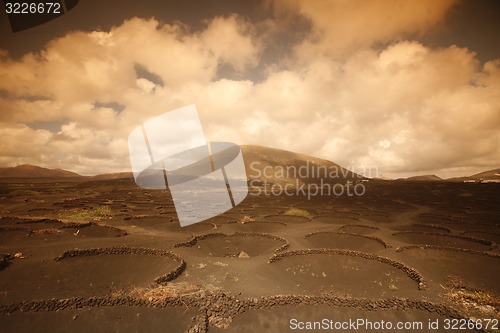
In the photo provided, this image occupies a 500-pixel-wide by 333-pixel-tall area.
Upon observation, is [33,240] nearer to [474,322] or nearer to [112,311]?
[112,311]

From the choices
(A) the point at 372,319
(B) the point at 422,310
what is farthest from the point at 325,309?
(B) the point at 422,310

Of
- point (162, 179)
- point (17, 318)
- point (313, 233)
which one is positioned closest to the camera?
point (17, 318)

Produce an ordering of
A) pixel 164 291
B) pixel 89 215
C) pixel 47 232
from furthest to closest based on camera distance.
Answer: pixel 89 215 → pixel 47 232 → pixel 164 291

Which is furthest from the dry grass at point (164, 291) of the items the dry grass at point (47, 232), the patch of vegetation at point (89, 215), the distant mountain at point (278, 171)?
the distant mountain at point (278, 171)

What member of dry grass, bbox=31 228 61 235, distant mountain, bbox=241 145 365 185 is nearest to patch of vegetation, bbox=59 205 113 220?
dry grass, bbox=31 228 61 235

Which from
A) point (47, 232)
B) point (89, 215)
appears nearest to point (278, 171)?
point (89, 215)

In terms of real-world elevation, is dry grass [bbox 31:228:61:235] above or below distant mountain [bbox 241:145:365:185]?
below

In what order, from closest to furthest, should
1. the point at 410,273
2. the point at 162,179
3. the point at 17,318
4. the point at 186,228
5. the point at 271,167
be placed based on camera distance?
1. the point at 17,318
2. the point at 410,273
3. the point at 186,228
4. the point at 162,179
5. the point at 271,167

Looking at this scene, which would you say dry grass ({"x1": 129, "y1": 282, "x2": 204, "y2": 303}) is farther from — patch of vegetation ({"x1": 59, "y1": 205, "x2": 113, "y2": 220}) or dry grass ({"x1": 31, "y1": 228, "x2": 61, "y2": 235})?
patch of vegetation ({"x1": 59, "y1": 205, "x2": 113, "y2": 220})

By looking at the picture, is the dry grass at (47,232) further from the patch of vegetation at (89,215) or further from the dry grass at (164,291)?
the dry grass at (164,291)

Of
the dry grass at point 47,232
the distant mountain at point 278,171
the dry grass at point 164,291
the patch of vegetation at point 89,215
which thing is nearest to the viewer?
the dry grass at point 164,291

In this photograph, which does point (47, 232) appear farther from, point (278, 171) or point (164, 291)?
point (278, 171)
